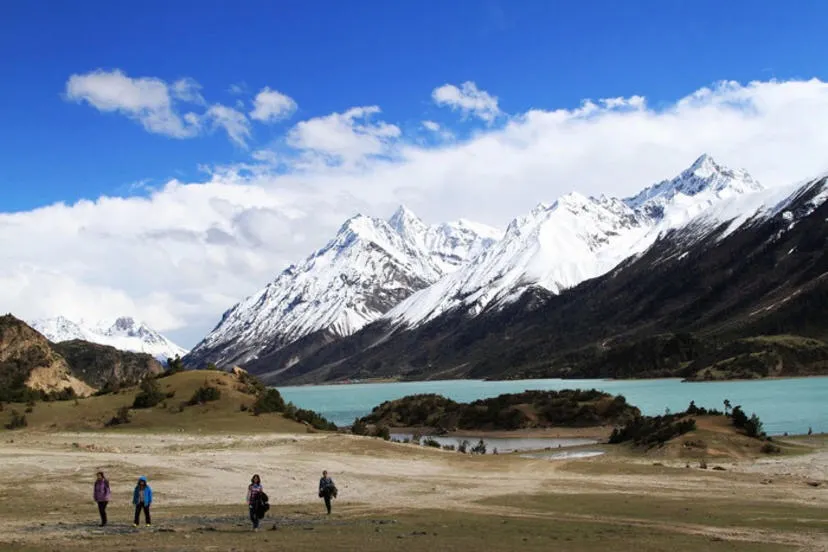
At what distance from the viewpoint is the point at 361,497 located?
3372 cm

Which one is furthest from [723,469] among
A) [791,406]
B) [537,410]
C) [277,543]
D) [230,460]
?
[791,406]

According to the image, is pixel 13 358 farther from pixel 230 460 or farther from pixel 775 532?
pixel 775 532

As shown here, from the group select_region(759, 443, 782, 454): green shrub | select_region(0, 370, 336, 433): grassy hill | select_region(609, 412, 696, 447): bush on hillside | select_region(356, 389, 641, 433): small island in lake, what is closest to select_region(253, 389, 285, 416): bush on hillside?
select_region(0, 370, 336, 433): grassy hill

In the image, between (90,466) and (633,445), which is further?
(633,445)

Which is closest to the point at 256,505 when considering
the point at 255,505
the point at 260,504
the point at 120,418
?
the point at 255,505

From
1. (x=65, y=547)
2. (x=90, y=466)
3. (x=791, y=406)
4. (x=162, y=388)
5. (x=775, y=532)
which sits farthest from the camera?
(x=791, y=406)

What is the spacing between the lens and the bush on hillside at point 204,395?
6262 cm

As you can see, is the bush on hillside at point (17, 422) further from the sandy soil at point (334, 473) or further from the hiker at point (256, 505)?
the hiker at point (256, 505)

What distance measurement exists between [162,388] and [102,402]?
4.40 meters

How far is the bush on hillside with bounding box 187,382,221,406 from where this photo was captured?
6262 centimetres

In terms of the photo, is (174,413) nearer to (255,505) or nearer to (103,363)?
(255,505)

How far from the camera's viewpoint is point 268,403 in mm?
64812

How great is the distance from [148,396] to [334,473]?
2590 centimetres

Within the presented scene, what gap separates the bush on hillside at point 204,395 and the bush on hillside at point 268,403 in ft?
9.55
